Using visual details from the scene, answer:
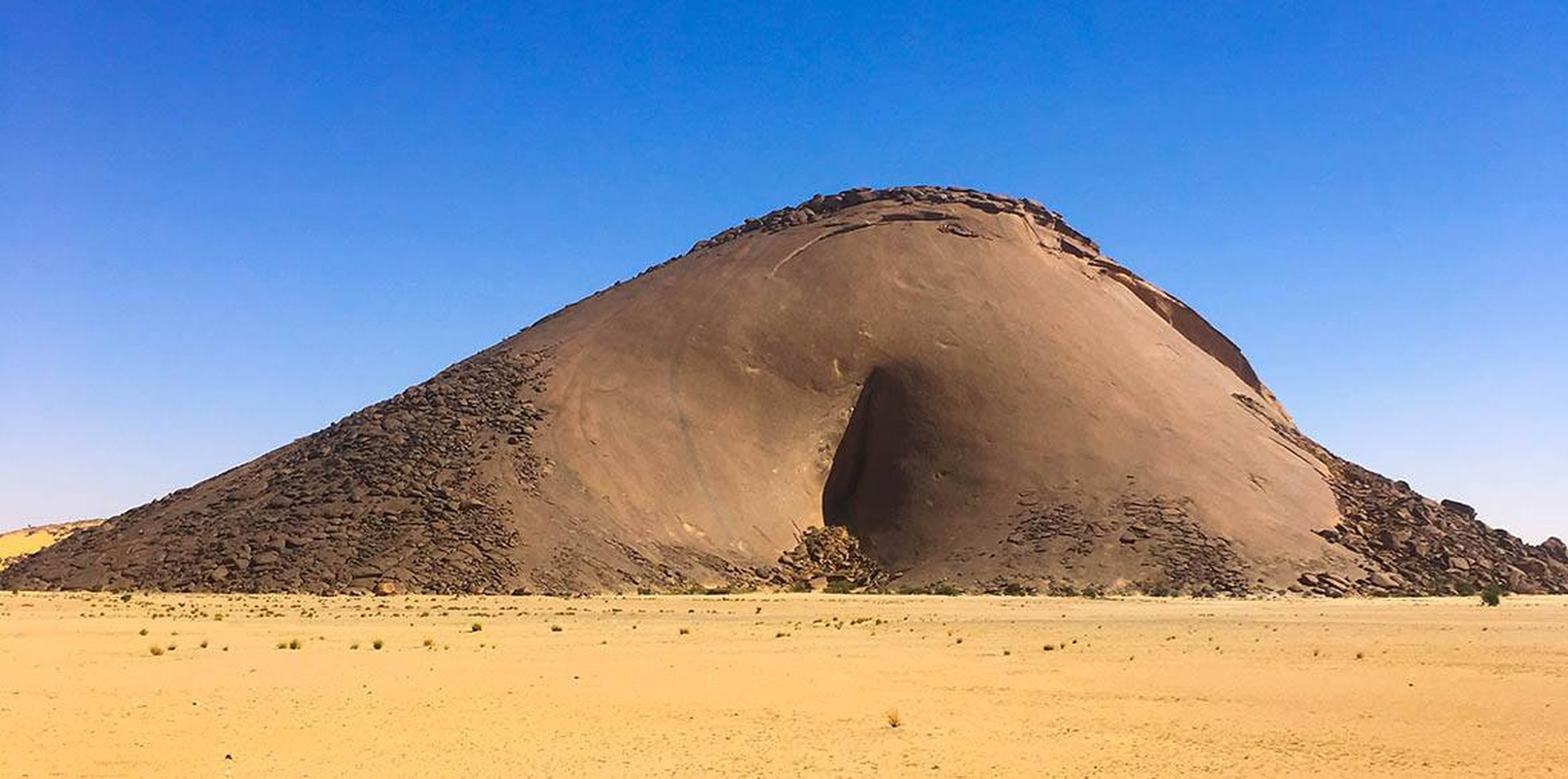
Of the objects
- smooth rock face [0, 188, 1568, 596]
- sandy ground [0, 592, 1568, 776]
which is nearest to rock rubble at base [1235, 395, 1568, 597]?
smooth rock face [0, 188, 1568, 596]

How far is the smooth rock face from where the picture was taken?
186 feet

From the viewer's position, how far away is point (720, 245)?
298ft

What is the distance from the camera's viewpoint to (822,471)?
6888 cm

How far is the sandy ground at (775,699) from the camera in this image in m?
14.2

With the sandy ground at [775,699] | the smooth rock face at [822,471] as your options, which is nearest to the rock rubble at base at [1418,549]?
the smooth rock face at [822,471]

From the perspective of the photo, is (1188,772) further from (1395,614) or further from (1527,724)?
(1395,614)

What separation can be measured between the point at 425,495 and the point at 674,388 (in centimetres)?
1574

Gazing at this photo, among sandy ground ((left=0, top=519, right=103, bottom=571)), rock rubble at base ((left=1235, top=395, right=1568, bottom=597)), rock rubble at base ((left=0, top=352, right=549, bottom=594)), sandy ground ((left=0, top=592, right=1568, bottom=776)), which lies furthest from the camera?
sandy ground ((left=0, top=519, right=103, bottom=571))

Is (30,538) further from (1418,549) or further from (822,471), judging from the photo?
(1418,549)

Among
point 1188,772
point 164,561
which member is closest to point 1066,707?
point 1188,772

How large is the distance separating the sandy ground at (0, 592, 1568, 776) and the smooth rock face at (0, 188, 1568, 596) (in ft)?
69.5

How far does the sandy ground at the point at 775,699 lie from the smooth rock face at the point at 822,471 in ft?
69.5

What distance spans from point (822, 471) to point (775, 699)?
49763 mm

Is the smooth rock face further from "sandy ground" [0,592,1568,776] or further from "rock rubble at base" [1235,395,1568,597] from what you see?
"sandy ground" [0,592,1568,776]
